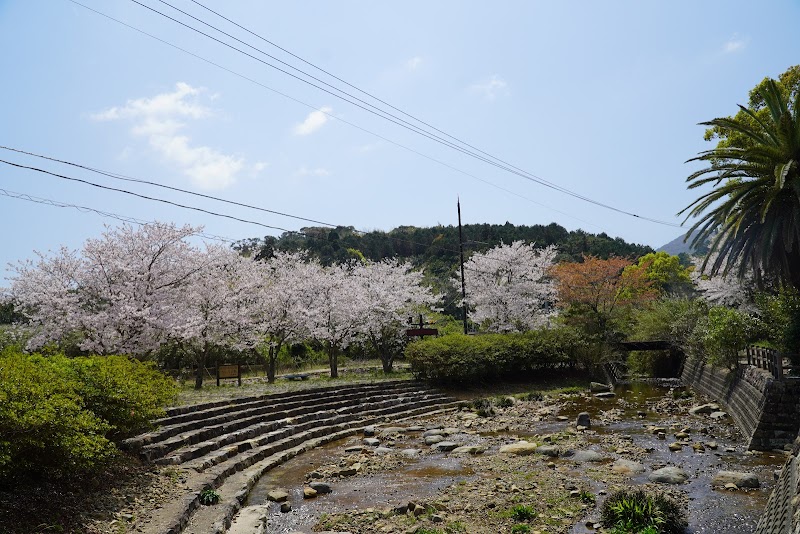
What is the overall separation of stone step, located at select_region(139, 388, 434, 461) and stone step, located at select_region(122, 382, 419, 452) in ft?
0.17

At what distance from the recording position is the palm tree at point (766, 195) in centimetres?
1784

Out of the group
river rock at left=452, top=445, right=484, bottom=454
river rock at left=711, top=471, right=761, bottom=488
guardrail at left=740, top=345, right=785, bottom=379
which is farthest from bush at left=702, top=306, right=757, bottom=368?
river rock at left=452, top=445, right=484, bottom=454

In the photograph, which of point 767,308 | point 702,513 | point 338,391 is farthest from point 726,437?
point 338,391

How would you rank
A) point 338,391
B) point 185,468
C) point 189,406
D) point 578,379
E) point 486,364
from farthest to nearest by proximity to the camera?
1. point 578,379
2. point 486,364
3. point 338,391
4. point 189,406
5. point 185,468

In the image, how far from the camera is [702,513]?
372 inches

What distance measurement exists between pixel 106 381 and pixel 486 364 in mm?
19796

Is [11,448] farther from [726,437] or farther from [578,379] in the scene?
[578,379]

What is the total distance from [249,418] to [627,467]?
994cm

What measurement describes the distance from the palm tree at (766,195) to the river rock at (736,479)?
30.2ft

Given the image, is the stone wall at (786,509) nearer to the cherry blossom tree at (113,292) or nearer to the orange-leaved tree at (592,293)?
the cherry blossom tree at (113,292)

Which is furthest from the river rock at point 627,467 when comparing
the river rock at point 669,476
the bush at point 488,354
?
the bush at point 488,354

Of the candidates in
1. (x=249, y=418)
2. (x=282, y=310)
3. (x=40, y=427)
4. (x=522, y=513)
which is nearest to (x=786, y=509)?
(x=522, y=513)

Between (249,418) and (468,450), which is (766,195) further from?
(249,418)

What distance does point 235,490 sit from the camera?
10.7m
